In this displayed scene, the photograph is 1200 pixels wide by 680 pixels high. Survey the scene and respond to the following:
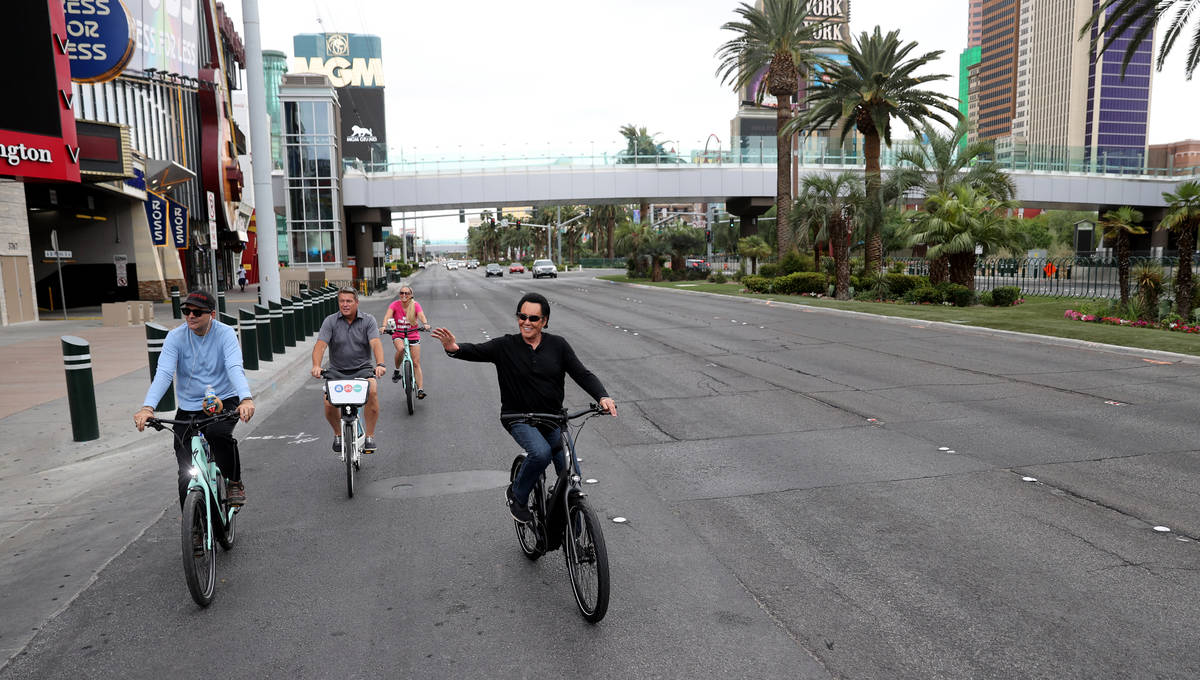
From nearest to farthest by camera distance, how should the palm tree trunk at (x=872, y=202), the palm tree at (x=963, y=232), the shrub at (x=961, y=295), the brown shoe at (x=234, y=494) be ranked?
1. the brown shoe at (x=234, y=494)
2. the shrub at (x=961, y=295)
3. the palm tree at (x=963, y=232)
4. the palm tree trunk at (x=872, y=202)

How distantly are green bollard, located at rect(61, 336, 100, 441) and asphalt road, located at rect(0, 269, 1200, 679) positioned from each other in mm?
1786

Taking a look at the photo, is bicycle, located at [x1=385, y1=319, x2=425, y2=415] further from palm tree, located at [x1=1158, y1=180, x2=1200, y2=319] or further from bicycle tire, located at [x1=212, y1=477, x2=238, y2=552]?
palm tree, located at [x1=1158, y1=180, x2=1200, y2=319]

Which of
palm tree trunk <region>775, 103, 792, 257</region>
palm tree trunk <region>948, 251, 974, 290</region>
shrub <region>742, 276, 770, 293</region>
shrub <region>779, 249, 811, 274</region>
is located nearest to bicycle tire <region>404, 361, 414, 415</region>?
palm tree trunk <region>948, 251, 974, 290</region>

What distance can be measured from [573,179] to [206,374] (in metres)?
43.9

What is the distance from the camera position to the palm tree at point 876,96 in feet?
104

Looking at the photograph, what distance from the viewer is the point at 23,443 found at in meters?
8.53

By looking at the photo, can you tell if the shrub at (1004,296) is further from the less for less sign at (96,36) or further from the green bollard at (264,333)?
the less for less sign at (96,36)

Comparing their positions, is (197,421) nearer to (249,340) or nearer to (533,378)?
(533,378)

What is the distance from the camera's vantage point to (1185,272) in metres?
18.4

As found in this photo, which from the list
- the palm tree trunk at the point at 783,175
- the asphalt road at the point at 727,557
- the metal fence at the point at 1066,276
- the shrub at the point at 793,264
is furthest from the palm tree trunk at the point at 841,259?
the asphalt road at the point at 727,557

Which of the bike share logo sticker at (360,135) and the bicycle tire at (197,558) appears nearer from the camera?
the bicycle tire at (197,558)

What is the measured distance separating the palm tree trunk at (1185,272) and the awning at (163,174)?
31442mm

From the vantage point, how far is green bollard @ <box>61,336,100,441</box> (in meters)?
8.51

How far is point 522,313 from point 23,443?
23.3 feet
